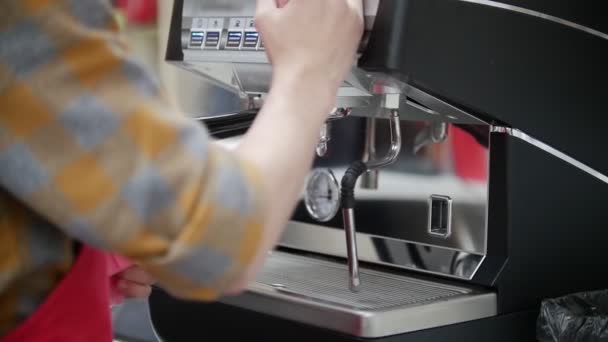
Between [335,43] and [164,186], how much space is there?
185mm

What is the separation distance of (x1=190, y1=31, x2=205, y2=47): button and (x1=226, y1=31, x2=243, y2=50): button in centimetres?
5

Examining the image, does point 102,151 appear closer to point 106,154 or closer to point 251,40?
point 106,154

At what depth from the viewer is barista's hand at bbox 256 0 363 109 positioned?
1.56 feet

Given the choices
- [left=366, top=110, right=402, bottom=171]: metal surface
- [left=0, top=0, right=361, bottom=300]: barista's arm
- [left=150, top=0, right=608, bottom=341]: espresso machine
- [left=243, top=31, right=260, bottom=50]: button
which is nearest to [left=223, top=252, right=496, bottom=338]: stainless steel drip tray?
[left=150, top=0, right=608, bottom=341]: espresso machine

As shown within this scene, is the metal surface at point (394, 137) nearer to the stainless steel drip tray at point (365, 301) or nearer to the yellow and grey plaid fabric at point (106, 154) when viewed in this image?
the stainless steel drip tray at point (365, 301)

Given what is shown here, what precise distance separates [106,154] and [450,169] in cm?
57

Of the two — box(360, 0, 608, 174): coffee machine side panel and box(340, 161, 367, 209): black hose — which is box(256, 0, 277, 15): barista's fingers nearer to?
box(360, 0, 608, 174): coffee machine side panel

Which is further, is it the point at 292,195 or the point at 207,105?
the point at 207,105

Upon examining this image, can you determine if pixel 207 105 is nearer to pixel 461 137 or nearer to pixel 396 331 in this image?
pixel 461 137

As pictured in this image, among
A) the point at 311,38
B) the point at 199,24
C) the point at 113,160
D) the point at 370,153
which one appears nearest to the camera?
the point at 113,160

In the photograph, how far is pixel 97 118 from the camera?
361 mm

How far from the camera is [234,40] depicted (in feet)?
2.66

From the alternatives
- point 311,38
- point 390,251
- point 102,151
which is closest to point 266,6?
point 311,38

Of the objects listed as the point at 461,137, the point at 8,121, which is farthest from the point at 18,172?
the point at 461,137
